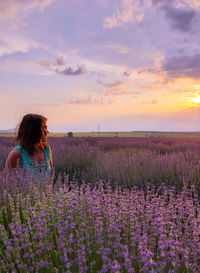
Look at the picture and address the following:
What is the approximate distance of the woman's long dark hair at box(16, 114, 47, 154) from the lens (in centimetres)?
365

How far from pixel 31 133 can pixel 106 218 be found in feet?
5.37

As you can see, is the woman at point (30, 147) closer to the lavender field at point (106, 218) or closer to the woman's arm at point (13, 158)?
the woman's arm at point (13, 158)

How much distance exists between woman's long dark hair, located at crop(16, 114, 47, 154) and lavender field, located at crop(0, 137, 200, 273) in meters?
0.46

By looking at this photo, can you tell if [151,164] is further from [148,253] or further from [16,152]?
[148,253]

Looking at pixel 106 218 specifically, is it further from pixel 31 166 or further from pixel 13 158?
pixel 13 158

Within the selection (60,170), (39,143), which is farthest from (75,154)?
(39,143)

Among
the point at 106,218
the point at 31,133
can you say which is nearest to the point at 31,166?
the point at 31,133

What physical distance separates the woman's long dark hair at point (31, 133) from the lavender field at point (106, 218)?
46cm

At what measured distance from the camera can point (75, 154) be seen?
8156 millimetres

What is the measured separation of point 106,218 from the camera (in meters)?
2.53

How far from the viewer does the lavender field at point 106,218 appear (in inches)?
70.0

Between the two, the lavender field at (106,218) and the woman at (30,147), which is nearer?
the lavender field at (106,218)

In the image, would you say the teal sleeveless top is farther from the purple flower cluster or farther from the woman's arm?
the purple flower cluster

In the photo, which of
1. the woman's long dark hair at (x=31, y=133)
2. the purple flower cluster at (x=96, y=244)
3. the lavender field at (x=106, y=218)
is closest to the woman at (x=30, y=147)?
the woman's long dark hair at (x=31, y=133)
